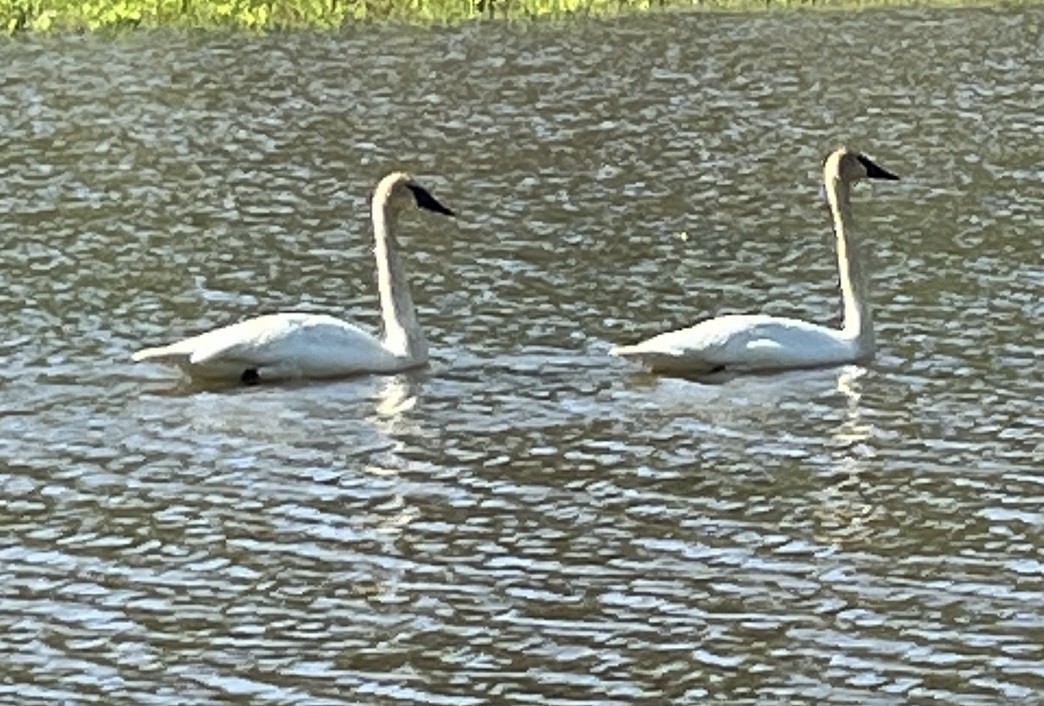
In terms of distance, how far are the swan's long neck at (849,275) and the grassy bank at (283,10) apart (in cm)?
1796

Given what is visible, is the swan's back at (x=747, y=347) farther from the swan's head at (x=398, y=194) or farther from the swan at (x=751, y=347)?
the swan's head at (x=398, y=194)

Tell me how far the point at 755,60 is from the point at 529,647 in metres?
20.3

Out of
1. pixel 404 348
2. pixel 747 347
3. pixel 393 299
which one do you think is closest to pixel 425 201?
pixel 393 299

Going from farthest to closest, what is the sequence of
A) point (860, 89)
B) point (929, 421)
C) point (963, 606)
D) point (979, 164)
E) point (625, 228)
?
point (860, 89) < point (979, 164) < point (625, 228) < point (929, 421) < point (963, 606)

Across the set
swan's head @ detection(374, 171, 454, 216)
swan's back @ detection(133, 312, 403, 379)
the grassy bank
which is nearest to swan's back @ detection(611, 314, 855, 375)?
swan's back @ detection(133, 312, 403, 379)

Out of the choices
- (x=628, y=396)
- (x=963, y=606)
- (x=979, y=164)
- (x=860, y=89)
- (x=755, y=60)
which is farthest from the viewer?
(x=755, y=60)

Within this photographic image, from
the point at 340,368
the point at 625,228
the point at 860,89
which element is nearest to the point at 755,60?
the point at 860,89

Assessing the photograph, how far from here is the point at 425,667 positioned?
10242 mm

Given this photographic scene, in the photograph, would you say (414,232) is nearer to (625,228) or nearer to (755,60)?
(625,228)

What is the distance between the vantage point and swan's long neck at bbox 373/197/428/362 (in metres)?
16.0

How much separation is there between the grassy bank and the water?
7669 mm

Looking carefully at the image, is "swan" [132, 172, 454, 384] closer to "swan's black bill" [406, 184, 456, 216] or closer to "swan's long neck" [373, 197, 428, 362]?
"swan's long neck" [373, 197, 428, 362]

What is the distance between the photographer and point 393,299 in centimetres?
1652

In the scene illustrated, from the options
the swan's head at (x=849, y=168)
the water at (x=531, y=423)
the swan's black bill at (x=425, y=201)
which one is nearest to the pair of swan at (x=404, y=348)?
the water at (x=531, y=423)
